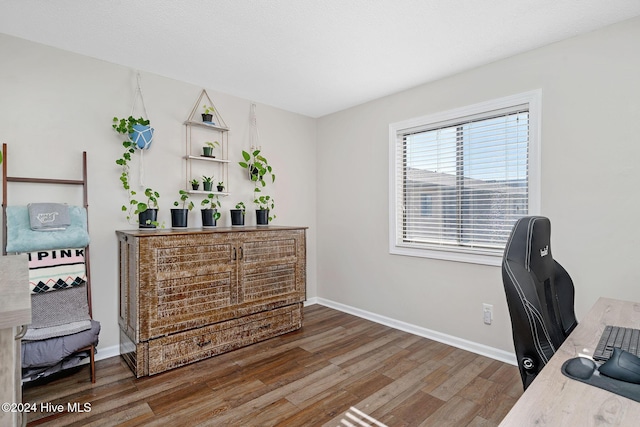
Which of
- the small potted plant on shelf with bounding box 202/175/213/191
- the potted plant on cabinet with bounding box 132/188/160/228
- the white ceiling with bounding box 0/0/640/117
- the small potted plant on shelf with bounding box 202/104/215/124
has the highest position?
the white ceiling with bounding box 0/0/640/117

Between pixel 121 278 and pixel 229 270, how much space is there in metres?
0.87

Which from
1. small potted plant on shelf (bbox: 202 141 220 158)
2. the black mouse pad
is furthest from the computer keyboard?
small potted plant on shelf (bbox: 202 141 220 158)

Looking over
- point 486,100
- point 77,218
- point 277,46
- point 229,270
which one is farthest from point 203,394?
point 486,100

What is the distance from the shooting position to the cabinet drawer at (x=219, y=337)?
7.89ft

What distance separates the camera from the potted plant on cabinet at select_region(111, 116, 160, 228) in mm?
2652

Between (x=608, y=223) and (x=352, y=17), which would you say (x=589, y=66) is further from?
(x=352, y=17)

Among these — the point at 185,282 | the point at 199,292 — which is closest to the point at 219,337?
the point at 199,292

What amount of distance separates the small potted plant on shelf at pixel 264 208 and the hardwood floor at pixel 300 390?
126 centimetres

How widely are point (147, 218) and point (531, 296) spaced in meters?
2.71

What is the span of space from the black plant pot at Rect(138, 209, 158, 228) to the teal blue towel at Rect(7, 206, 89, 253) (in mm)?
399

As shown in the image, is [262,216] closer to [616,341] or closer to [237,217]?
[237,217]

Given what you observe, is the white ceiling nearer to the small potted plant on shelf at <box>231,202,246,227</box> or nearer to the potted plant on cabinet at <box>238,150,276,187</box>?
the potted plant on cabinet at <box>238,150,276,187</box>

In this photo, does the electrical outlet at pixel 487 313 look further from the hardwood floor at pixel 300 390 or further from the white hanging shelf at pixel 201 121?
the white hanging shelf at pixel 201 121

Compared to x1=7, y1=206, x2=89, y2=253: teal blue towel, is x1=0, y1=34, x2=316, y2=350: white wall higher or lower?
higher
